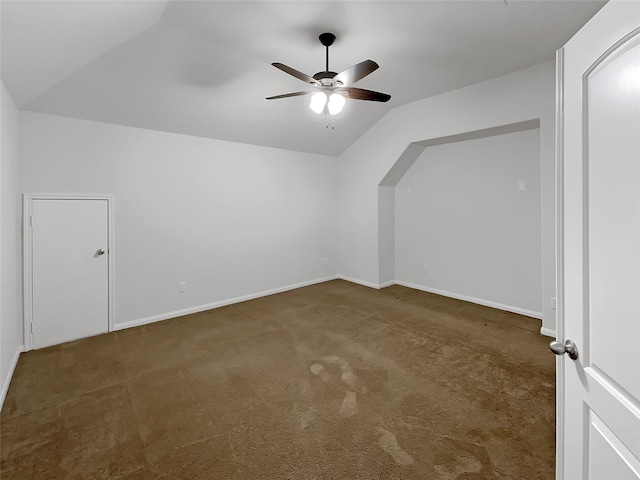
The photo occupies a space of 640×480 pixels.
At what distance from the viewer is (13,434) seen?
197cm

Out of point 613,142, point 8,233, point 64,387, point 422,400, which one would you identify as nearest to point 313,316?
point 422,400

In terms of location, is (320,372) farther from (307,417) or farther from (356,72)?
(356,72)

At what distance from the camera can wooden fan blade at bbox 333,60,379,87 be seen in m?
2.30


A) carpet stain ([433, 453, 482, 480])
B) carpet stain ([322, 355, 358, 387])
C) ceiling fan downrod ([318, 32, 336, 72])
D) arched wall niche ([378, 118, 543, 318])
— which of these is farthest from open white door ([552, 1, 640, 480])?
arched wall niche ([378, 118, 543, 318])

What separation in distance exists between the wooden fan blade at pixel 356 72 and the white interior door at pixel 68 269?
2976 millimetres

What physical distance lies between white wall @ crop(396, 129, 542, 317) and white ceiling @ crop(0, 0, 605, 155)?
109 centimetres

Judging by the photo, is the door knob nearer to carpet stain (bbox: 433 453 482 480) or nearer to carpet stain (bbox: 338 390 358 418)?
carpet stain (bbox: 433 453 482 480)

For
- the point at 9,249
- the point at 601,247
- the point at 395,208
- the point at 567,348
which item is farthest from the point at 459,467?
the point at 395,208

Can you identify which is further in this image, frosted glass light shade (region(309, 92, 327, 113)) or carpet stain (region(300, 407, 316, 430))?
frosted glass light shade (region(309, 92, 327, 113))

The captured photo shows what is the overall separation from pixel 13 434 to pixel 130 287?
6.41ft

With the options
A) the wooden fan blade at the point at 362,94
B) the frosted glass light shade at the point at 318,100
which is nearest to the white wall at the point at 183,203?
the frosted glass light shade at the point at 318,100

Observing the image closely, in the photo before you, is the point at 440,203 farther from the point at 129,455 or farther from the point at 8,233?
the point at 8,233

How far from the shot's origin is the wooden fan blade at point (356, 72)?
7.54 feet

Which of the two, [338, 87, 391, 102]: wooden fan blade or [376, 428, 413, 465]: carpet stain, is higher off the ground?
[338, 87, 391, 102]: wooden fan blade
